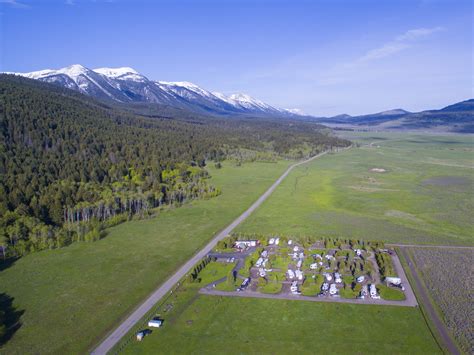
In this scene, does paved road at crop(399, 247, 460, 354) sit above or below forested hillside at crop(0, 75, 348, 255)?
below

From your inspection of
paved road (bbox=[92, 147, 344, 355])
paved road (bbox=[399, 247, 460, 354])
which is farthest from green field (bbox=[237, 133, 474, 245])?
paved road (bbox=[399, 247, 460, 354])

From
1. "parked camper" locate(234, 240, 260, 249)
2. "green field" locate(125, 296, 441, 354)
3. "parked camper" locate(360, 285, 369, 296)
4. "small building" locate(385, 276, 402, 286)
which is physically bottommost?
"green field" locate(125, 296, 441, 354)

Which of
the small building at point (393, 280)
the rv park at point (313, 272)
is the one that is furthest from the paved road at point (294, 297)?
the small building at point (393, 280)

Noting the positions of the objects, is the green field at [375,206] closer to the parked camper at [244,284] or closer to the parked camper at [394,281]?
the parked camper at [394,281]

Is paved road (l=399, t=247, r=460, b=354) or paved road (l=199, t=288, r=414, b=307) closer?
paved road (l=399, t=247, r=460, b=354)

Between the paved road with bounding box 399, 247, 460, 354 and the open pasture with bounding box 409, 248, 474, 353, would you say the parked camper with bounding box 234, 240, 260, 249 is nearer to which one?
the paved road with bounding box 399, 247, 460, 354

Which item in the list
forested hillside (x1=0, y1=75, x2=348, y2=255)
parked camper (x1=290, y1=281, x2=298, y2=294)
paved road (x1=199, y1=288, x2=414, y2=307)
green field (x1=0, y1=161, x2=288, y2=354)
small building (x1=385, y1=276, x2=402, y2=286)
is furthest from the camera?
forested hillside (x1=0, y1=75, x2=348, y2=255)

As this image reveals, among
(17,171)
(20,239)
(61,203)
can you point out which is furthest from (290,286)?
(17,171)

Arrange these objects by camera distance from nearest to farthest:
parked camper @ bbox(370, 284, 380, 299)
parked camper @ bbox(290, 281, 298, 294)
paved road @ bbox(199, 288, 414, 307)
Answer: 1. paved road @ bbox(199, 288, 414, 307)
2. parked camper @ bbox(370, 284, 380, 299)
3. parked camper @ bbox(290, 281, 298, 294)

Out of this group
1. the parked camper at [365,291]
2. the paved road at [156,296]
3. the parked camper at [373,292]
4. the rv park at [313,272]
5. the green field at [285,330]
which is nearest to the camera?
the green field at [285,330]
